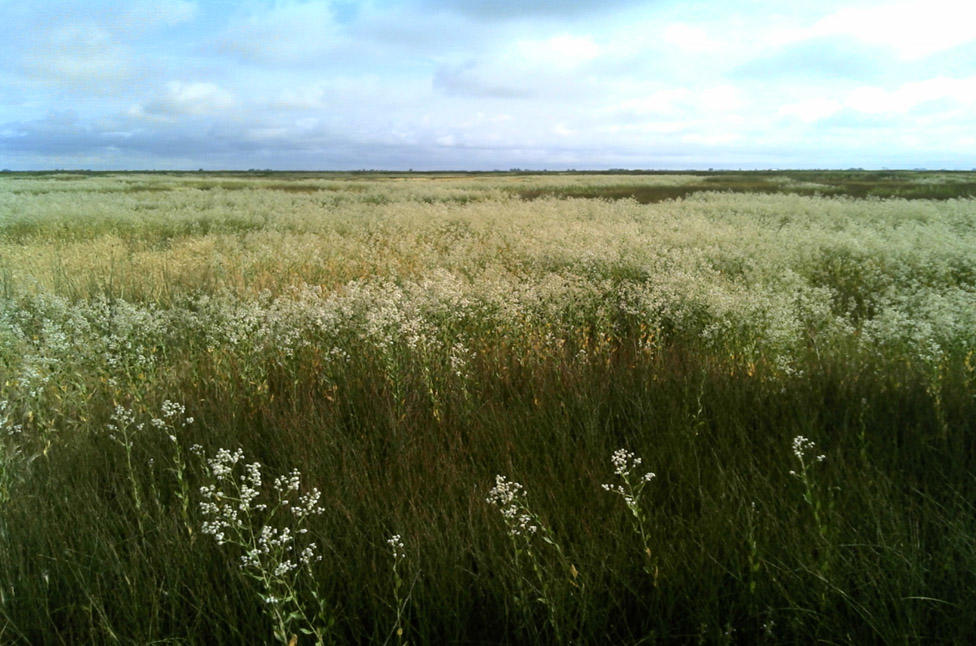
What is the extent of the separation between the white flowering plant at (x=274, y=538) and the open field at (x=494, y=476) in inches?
1.0

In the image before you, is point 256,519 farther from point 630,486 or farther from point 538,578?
point 630,486

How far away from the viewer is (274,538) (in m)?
2.29

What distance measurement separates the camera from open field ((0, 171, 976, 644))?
1.78 m

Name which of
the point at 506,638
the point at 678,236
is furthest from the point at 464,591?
the point at 678,236

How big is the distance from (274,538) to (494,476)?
3.47 ft

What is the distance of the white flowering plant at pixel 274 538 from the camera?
5.24 ft

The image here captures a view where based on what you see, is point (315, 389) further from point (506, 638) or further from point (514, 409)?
point (506, 638)

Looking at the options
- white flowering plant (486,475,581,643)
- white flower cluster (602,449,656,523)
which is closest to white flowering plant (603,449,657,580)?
white flower cluster (602,449,656,523)

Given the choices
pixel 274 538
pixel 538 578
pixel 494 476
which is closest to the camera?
pixel 538 578

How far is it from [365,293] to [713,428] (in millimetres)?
3468

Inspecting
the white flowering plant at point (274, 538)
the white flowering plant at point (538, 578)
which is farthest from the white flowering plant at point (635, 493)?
the white flowering plant at point (274, 538)

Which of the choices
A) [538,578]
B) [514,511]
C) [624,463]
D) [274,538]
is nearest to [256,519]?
[274,538]

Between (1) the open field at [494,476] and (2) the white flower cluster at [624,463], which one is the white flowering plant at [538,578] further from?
(2) the white flower cluster at [624,463]

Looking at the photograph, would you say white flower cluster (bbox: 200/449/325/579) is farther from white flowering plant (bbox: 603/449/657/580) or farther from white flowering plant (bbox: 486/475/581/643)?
white flowering plant (bbox: 603/449/657/580)
